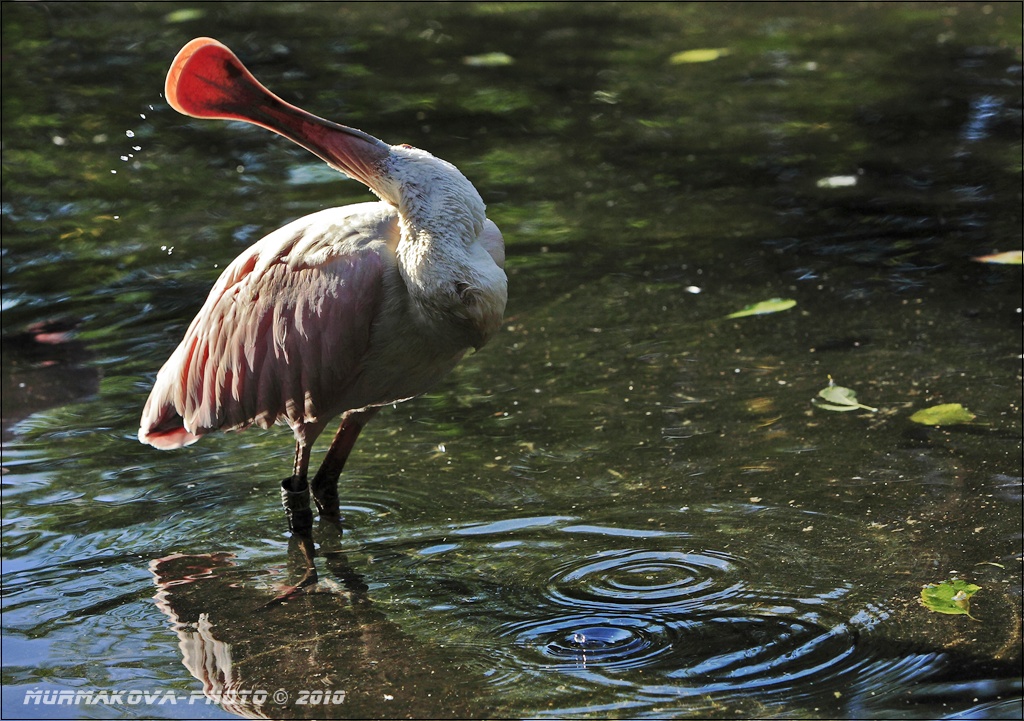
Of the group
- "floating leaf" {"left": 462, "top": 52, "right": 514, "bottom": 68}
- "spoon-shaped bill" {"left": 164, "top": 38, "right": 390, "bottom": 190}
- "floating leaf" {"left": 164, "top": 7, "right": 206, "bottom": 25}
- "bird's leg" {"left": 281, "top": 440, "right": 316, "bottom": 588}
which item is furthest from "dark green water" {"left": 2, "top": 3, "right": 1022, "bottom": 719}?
"floating leaf" {"left": 164, "top": 7, "right": 206, "bottom": 25}

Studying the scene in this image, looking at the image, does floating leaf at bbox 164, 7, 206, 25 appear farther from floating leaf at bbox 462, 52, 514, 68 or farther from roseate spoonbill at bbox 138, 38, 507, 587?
roseate spoonbill at bbox 138, 38, 507, 587

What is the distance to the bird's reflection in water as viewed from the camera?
3.84 meters

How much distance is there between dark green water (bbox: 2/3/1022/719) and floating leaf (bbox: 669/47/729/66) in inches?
6.2

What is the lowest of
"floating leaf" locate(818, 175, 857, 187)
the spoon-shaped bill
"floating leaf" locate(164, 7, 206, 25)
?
"floating leaf" locate(818, 175, 857, 187)

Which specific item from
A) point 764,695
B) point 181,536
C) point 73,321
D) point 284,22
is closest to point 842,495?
point 764,695

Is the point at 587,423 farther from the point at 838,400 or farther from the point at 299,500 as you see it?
the point at 299,500

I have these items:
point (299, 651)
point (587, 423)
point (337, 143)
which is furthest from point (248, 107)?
point (587, 423)

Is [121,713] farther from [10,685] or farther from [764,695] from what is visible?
[764,695]

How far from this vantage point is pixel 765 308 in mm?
6391

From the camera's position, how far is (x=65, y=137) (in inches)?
390

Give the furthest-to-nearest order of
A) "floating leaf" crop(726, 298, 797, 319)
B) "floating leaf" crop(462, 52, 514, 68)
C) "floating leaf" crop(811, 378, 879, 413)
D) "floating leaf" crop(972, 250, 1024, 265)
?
"floating leaf" crop(462, 52, 514, 68) < "floating leaf" crop(972, 250, 1024, 265) < "floating leaf" crop(726, 298, 797, 319) < "floating leaf" crop(811, 378, 879, 413)

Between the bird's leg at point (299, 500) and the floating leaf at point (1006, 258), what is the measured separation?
3693 millimetres

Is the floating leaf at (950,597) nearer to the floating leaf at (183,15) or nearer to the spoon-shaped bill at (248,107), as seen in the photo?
the spoon-shaped bill at (248,107)

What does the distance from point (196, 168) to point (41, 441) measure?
3.71 metres
